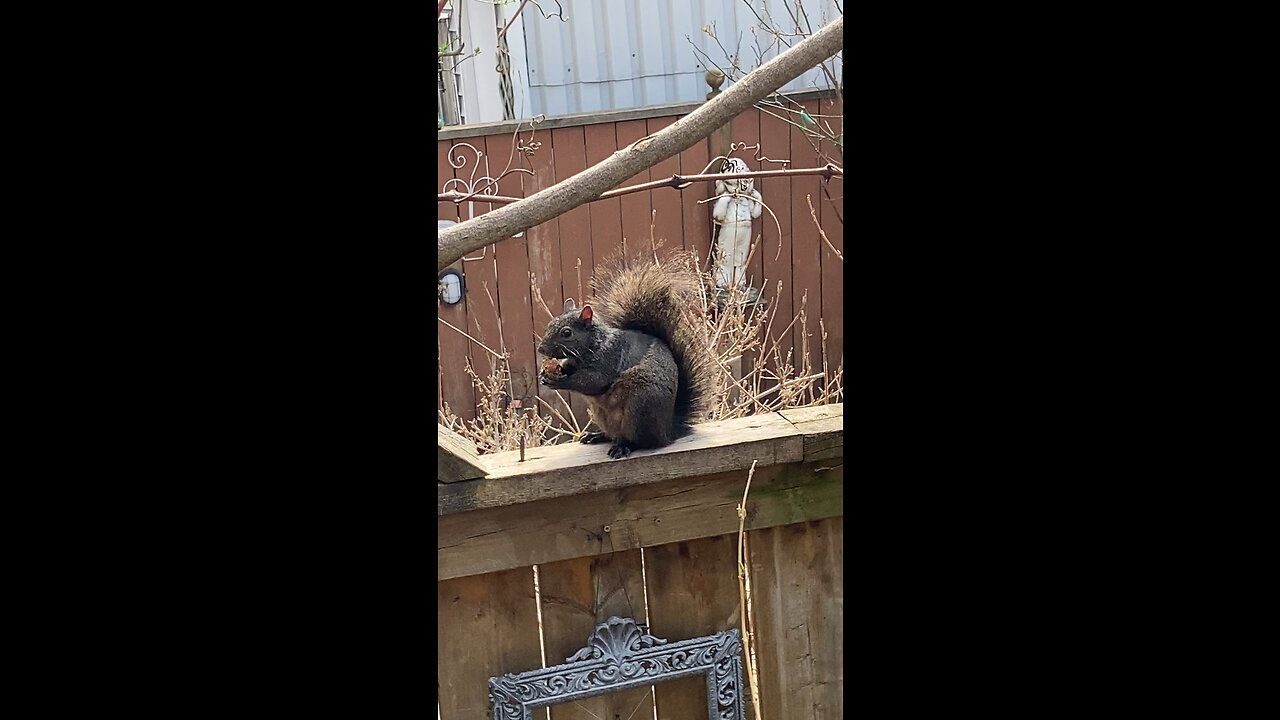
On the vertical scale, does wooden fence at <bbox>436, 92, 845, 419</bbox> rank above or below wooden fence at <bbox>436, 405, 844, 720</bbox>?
above

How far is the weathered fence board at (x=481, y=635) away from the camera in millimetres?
1217

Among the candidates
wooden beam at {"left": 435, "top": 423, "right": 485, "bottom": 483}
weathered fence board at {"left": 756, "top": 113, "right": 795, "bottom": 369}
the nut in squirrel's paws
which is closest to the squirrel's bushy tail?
the nut in squirrel's paws

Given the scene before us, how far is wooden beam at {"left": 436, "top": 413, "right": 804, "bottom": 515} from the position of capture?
3.81 ft

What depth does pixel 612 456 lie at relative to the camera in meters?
1.21

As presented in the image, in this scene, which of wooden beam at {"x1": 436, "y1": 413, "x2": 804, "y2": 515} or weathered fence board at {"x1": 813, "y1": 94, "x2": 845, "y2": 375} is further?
weathered fence board at {"x1": 813, "y1": 94, "x2": 845, "y2": 375}

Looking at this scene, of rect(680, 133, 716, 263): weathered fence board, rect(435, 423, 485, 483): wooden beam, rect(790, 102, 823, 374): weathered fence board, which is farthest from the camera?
rect(790, 102, 823, 374): weathered fence board

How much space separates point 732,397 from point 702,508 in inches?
56.4

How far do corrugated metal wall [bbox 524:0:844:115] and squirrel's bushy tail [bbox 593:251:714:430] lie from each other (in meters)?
1.84

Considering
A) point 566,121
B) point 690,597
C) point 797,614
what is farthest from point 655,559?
point 566,121

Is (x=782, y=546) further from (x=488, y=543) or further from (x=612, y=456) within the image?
(x=488, y=543)

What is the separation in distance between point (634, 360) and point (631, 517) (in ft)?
0.63

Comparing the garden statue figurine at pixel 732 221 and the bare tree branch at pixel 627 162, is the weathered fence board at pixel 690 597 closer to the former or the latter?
the bare tree branch at pixel 627 162

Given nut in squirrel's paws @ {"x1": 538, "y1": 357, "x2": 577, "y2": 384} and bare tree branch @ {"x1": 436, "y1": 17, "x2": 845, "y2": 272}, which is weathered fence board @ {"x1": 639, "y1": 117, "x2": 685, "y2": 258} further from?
nut in squirrel's paws @ {"x1": 538, "y1": 357, "x2": 577, "y2": 384}
